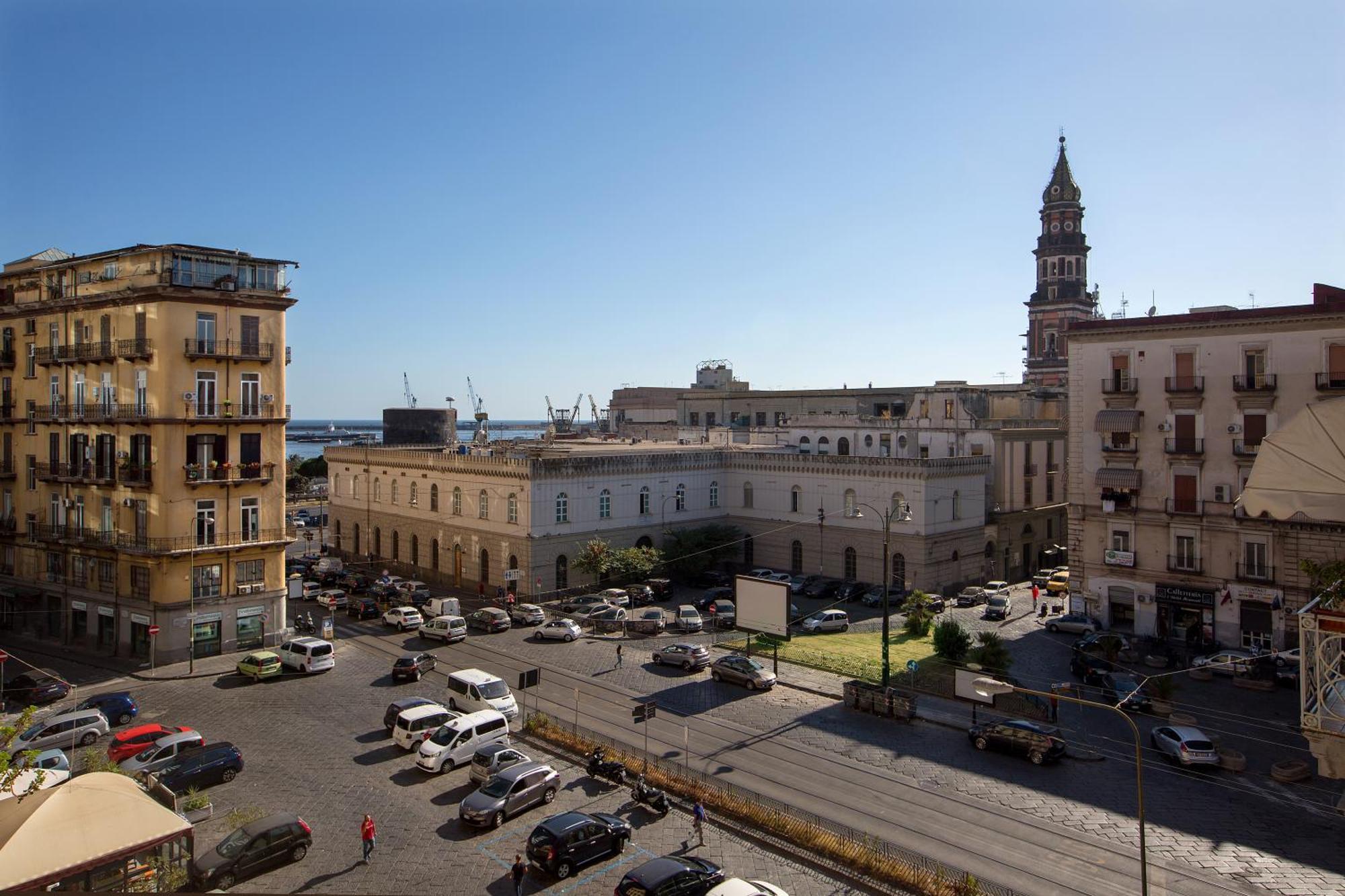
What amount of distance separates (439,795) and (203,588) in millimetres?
21453

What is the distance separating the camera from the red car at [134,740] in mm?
28453

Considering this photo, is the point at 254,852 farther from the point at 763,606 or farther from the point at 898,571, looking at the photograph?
the point at 898,571

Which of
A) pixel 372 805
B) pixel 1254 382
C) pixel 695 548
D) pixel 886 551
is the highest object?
pixel 1254 382

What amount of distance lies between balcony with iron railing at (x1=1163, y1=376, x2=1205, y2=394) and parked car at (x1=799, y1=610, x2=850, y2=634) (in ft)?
69.8

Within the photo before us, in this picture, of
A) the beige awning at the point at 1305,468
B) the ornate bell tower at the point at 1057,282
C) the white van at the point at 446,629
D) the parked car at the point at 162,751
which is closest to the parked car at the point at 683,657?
the white van at the point at 446,629

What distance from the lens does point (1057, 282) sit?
9719 centimetres

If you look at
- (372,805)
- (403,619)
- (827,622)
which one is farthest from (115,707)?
(827,622)

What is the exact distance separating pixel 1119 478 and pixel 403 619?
40382 millimetres

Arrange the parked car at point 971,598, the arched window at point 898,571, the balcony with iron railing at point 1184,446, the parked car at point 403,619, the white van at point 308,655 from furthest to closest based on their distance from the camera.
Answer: the arched window at point 898,571 < the parked car at point 971,598 < the parked car at point 403,619 < the balcony with iron railing at point 1184,446 < the white van at point 308,655

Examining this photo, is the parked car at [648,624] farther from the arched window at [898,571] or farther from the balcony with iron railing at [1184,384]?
the balcony with iron railing at [1184,384]

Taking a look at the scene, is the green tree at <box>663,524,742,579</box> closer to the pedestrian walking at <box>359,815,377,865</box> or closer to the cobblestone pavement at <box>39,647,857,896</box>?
the cobblestone pavement at <box>39,647,857,896</box>

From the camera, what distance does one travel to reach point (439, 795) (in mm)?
26547

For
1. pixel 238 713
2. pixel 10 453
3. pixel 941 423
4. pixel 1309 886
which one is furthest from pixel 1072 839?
pixel 10 453

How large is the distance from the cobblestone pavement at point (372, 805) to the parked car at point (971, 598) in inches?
1355
